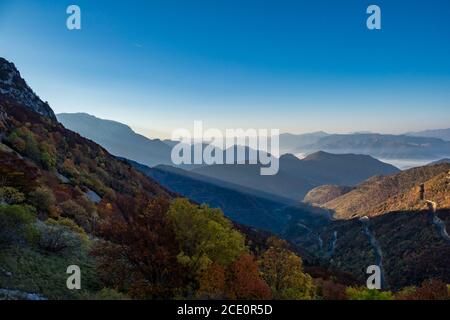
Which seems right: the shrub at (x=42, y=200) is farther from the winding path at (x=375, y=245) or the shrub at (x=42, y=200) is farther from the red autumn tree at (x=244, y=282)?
the winding path at (x=375, y=245)

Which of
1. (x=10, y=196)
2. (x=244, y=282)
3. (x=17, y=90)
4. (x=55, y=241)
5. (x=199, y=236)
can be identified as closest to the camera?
(x=244, y=282)

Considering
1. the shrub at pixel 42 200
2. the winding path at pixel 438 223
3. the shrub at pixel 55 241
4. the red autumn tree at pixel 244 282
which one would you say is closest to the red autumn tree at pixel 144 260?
the red autumn tree at pixel 244 282

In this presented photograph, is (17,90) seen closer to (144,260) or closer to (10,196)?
(10,196)

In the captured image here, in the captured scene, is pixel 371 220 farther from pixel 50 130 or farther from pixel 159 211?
pixel 159 211

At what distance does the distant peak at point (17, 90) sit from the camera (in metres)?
115

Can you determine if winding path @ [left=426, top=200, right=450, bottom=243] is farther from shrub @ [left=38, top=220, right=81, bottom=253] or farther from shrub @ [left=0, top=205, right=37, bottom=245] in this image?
shrub @ [left=0, top=205, right=37, bottom=245]

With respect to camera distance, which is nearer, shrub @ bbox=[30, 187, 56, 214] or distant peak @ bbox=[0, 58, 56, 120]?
shrub @ bbox=[30, 187, 56, 214]

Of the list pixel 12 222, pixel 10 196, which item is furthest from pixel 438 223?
pixel 12 222

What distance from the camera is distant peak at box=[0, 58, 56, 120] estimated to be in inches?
4523

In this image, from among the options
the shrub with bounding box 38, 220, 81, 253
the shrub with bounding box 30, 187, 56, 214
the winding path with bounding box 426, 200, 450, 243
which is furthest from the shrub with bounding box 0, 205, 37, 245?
the winding path with bounding box 426, 200, 450, 243

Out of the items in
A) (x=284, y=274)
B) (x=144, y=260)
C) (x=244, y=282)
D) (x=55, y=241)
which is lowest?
(x=284, y=274)

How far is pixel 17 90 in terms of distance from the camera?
11888 cm

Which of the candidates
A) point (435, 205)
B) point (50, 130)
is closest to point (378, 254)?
point (435, 205)

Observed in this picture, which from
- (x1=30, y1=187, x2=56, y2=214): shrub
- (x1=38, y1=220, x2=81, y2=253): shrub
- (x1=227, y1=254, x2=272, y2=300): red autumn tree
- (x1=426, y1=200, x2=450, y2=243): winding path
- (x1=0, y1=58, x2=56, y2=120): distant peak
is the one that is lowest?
(x1=426, y1=200, x2=450, y2=243): winding path
